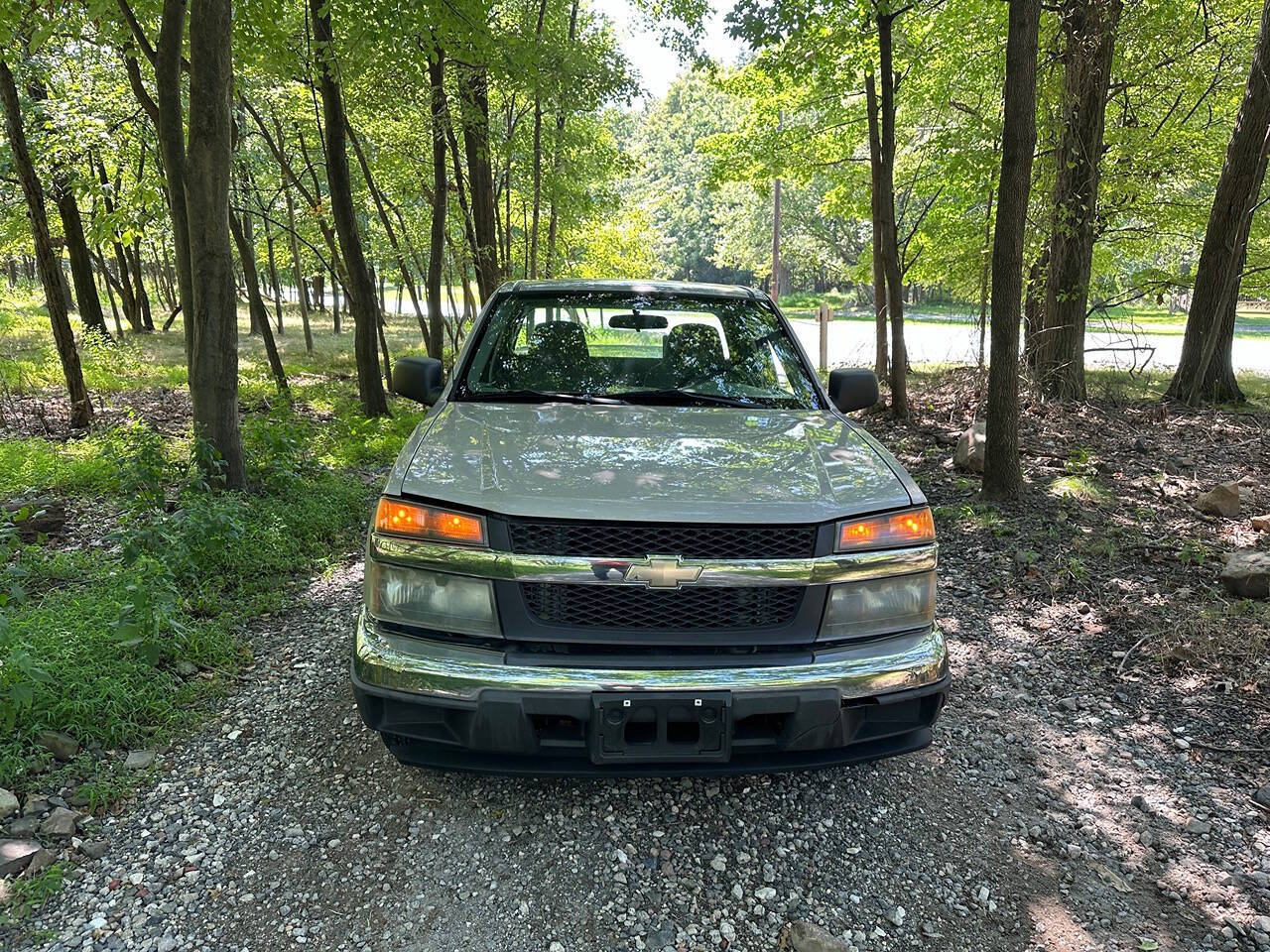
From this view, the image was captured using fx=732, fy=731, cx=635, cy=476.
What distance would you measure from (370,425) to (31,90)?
9.40 metres

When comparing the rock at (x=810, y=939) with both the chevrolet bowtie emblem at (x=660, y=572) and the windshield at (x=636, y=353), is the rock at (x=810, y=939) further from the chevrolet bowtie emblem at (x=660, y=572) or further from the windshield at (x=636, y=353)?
the windshield at (x=636, y=353)

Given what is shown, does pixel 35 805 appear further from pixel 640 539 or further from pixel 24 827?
pixel 640 539

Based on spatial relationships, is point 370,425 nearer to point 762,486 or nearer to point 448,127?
point 448,127

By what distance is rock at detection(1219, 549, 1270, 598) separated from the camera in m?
3.99

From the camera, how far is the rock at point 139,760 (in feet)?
9.10

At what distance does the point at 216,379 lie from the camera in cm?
527

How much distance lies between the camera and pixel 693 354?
3645mm

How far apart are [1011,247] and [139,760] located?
6049mm

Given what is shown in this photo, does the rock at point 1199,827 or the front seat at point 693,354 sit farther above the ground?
the front seat at point 693,354

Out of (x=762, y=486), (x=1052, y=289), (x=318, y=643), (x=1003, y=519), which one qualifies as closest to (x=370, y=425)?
(x=318, y=643)

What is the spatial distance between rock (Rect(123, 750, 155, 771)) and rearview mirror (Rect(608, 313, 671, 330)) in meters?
2.71

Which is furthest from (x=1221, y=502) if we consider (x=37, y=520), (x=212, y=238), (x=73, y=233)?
(x=73, y=233)

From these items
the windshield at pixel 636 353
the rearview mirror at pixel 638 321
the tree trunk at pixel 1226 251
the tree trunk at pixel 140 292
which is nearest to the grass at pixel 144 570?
the windshield at pixel 636 353

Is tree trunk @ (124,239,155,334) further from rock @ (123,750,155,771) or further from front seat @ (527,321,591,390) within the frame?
rock @ (123,750,155,771)
